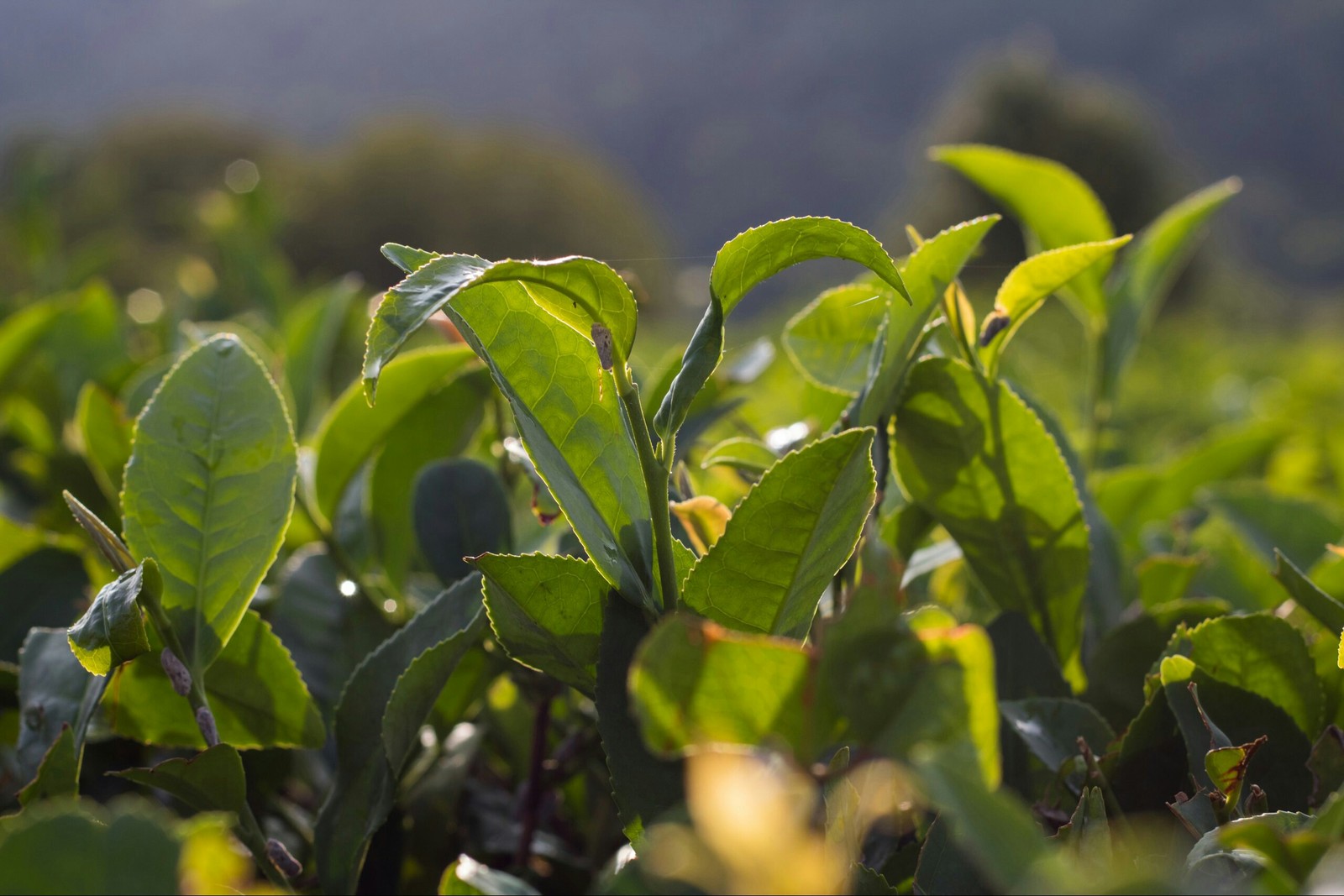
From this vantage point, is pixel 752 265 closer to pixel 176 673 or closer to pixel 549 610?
pixel 549 610

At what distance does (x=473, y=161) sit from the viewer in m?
14.0

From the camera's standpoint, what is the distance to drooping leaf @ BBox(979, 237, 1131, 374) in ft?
1.82

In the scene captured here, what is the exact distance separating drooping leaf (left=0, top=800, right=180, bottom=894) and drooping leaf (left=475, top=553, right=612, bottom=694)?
0.18 metres

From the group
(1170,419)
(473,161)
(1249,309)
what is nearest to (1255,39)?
(1249,309)

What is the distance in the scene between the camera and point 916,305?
560mm

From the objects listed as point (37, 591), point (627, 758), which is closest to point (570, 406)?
point (627, 758)

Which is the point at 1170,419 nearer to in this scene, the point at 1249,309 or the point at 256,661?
the point at 256,661

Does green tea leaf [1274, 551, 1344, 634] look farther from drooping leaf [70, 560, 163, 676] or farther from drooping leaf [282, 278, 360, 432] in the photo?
drooping leaf [282, 278, 360, 432]

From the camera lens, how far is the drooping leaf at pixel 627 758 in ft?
1.48

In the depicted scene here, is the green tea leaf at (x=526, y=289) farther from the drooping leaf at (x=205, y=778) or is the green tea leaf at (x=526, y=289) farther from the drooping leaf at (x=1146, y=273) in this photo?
the drooping leaf at (x=1146, y=273)

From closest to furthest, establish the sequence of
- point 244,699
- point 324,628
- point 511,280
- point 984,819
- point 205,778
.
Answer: point 984,819, point 511,280, point 205,778, point 244,699, point 324,628

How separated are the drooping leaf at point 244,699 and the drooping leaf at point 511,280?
0.89 ft

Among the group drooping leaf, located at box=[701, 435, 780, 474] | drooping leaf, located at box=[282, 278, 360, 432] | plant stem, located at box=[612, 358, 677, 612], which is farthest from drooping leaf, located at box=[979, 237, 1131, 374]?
drooping leaf, located at box=[282, 278, 360, 432]

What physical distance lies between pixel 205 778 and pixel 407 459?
387mm
